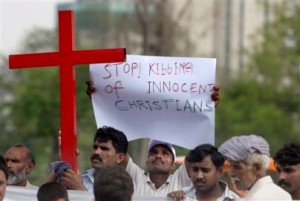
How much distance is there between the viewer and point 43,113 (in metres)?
35.3

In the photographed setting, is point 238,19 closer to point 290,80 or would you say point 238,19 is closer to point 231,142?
point 290,80

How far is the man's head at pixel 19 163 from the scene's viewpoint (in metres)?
10.0

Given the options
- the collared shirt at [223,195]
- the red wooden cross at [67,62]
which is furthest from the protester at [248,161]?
the red wooden cross at [67,62]

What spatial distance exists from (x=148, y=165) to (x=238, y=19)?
70.5m

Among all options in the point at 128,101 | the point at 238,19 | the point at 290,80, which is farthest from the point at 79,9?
the point at 128,101

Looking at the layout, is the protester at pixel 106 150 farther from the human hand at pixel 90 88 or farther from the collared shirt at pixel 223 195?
the collared shirt at pixel 223 195

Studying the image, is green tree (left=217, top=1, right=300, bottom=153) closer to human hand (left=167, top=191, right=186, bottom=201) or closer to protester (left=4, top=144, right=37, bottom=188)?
protester (left=4, top=144, right=37, bottom=188)

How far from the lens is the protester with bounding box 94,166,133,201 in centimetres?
716

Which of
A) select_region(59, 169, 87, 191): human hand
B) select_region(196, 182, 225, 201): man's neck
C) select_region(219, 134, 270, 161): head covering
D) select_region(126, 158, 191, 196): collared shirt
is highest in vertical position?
select_region(219, 134, 270, 161): head covering

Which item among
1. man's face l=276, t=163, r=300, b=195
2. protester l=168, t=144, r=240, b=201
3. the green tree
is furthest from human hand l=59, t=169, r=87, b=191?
the green tree

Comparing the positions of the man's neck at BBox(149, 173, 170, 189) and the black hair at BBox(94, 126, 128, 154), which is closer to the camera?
the black hair at BBox(94, 126, 128, 154)

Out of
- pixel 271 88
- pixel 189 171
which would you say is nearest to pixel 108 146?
pixel 189 171

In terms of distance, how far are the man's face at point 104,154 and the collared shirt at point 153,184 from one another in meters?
0.36

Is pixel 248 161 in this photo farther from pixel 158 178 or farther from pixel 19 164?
pixel 19 164
